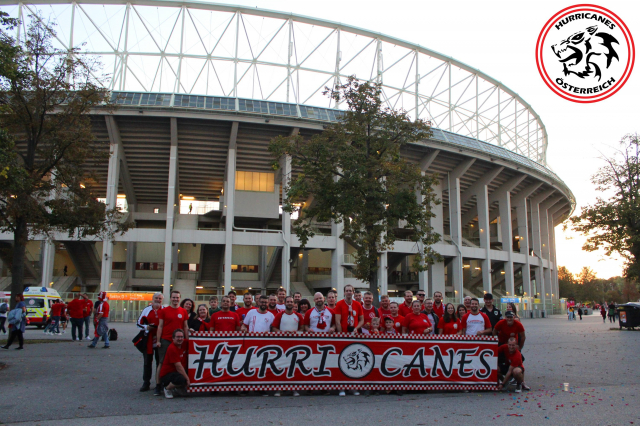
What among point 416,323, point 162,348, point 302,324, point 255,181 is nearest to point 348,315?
point 302,324

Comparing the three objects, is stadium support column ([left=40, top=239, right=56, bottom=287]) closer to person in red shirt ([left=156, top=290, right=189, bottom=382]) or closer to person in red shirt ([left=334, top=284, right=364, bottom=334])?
person in red shirt ([left=156, top=290, right=189, bottom=382])

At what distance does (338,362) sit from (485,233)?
125 feet

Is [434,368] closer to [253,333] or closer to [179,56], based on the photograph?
[253,333]

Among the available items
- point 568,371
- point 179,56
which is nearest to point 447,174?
point 179,56

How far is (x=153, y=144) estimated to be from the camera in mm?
35438

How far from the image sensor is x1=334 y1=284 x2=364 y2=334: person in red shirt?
28.1 ft

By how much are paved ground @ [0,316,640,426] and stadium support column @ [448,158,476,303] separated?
101 feet

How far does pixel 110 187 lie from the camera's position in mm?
33219

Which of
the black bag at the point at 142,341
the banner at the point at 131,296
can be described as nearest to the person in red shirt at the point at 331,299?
the black bag at the point at 142,341

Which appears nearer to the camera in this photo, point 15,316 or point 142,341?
point 142,341

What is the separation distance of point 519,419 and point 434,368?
7.08ft

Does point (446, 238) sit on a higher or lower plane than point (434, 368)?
higher

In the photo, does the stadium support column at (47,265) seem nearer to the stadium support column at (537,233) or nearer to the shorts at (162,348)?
the shorts at (162,348)

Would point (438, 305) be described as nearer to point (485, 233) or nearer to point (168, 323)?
point (168, 323)
